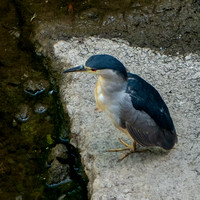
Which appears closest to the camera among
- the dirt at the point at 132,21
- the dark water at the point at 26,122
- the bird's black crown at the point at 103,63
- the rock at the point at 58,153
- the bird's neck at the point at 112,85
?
the bird's black crown at the point at 103,63

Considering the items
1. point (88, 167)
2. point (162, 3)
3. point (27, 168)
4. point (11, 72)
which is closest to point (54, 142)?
point (27, 168)

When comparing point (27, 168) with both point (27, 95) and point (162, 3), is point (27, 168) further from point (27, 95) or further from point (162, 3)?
point (162, 3)

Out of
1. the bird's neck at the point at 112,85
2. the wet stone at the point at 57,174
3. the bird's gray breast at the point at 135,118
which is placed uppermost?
the bird's neck at the point at 112,85

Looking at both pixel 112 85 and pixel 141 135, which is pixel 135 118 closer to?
pixel 141 135

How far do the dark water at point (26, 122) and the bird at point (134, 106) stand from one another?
82 cm

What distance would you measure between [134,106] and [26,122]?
1.57 meters

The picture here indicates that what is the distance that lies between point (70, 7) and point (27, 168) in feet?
7.68

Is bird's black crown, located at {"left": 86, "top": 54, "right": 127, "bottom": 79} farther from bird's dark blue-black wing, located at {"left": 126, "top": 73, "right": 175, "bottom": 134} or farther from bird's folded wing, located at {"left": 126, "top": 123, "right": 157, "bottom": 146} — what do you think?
bird's folded wing, located at {"left": 126, "top": 123, "right": 157, "bottom": 146}

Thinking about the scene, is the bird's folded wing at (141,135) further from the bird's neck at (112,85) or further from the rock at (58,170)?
the rock at (58,170)

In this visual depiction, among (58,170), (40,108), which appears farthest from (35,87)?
(58,170)

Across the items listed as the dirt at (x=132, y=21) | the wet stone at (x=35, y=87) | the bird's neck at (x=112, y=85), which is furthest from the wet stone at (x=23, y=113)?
the bird's neck at (x=112, y=85)

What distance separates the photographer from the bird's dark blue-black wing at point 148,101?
3.59 metres

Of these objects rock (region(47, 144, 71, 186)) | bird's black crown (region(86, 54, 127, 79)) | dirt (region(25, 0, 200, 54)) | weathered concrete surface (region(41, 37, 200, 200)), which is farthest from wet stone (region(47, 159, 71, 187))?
dirt (region(25, 0, 200, 54))

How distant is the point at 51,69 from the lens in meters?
4.92
